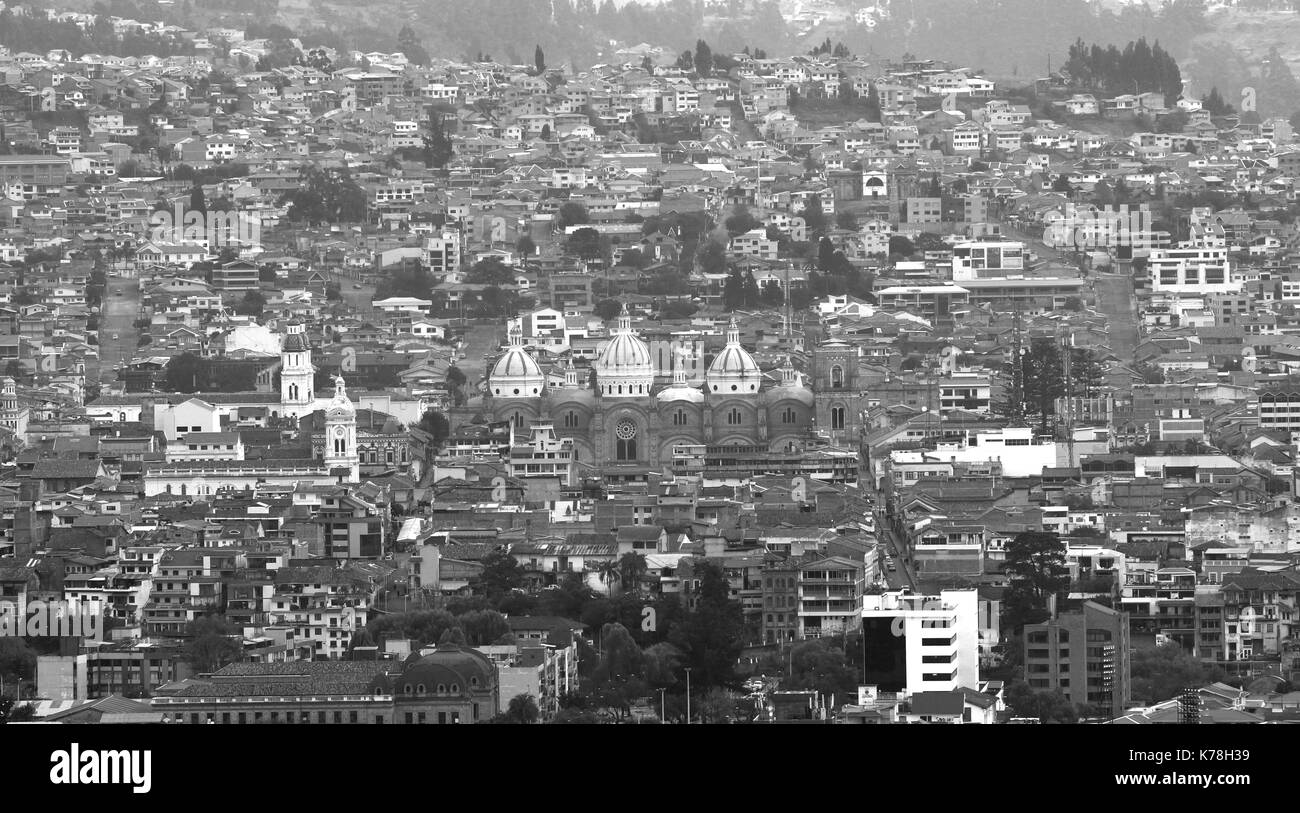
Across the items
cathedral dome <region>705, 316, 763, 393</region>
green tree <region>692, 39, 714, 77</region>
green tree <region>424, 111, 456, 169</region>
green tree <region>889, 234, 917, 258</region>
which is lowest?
cathedral dome <region>705, 316, 763, 393</region>

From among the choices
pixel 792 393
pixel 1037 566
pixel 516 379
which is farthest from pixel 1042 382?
pixel 1037 566

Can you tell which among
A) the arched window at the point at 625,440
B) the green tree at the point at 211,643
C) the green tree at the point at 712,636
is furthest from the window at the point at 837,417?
the green tree at the point at 211,643

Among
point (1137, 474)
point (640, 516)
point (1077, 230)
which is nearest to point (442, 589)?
point (640, 516)

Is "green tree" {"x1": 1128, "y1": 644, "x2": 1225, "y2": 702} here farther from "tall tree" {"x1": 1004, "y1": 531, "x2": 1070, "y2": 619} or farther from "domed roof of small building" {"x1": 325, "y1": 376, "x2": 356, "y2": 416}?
"domed roof of small building" {"x1": 325, "y1": 376, "x2": 356, "y2": 416}

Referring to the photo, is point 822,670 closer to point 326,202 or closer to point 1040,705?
point 1040,705

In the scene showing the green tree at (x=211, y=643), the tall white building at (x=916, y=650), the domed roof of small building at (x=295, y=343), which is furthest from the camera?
the domed roof of small building at (x=295, y=343)

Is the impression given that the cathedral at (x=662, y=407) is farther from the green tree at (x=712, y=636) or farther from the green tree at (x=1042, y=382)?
the green tree at (x=712, y=636)

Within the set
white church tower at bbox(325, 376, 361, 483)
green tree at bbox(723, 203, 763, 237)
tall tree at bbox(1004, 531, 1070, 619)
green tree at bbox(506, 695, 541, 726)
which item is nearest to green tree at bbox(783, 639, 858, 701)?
green tree at bbox(506, 695, 541, 726)
